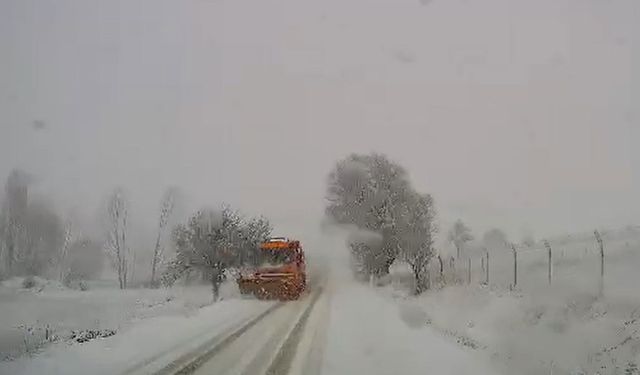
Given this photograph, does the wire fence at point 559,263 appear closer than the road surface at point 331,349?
No

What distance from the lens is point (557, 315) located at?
1487 cm

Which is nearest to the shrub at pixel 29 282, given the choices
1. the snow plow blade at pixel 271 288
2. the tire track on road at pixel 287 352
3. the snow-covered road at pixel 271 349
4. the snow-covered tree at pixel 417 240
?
the snow-covered road at pixel 271 349

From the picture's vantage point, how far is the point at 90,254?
15.0 metres

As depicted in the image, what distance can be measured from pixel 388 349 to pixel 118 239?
6.81 metres

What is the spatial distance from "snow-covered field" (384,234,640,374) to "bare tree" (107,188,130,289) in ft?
25.4

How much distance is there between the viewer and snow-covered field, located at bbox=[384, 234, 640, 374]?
11164 millimetres

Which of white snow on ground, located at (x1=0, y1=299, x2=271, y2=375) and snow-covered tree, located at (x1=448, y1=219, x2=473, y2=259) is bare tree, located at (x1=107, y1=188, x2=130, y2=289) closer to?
white snow on ground, located at (x1=0, y1=299, x2=271, y2=375)

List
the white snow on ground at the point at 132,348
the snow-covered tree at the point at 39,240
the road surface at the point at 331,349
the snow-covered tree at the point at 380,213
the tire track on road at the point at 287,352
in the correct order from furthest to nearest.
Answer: the snow-covered tree at the point at 380,213 < the snow-covered tree at the point at 39,240 < the tire track on road at the point at 287,352 < the road surface at the point at 331,349 < the white snow on ground at the point at 132,348

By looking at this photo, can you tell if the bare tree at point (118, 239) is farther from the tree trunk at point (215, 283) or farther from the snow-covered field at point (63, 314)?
the tree trunk at point (215, 283)

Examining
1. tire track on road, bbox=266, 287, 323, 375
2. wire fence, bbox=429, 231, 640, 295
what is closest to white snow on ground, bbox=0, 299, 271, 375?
tire track on road, bbox=266, 287, 323, 375

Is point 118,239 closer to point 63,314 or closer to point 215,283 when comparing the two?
point 63,314

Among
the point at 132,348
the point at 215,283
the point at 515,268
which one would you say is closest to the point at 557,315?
the point at 515,268

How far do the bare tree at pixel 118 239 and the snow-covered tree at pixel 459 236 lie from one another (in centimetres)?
1194

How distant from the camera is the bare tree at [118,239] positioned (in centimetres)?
1441
